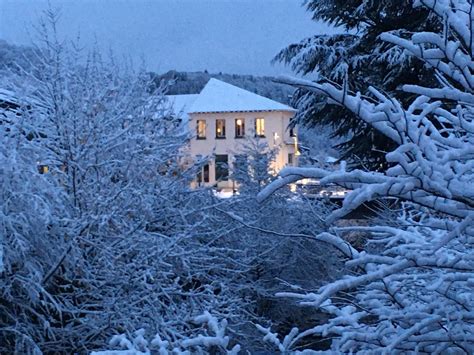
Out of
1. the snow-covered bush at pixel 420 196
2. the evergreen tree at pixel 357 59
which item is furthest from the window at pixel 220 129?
the snow-covered bush at pixel 420 196

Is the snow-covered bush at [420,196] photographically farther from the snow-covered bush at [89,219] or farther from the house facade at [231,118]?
the house facade at [231,118]

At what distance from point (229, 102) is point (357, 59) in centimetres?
2608

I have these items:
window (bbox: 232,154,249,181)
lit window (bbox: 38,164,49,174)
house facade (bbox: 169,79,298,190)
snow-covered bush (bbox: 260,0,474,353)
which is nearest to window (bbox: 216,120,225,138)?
house facade (bbox: 169,79,298,190)

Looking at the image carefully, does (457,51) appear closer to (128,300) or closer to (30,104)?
(128,300)

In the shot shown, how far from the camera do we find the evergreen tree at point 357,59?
11.4 m

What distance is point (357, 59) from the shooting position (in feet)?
38.3

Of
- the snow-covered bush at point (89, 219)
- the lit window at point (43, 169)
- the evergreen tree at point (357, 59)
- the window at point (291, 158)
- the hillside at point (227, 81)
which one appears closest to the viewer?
the snow-covered bush at point (89, 219)

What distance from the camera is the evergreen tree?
1138 centimetres

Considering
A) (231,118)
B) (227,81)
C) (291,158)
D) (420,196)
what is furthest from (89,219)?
(227,81)

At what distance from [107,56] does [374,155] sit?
5.42 metres

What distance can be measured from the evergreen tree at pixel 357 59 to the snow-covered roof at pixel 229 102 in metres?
22.9

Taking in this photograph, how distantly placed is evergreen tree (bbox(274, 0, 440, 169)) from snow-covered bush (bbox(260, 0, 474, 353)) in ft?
28.9

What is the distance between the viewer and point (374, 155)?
12242 millimetres

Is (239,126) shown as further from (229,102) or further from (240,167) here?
(240,167)
